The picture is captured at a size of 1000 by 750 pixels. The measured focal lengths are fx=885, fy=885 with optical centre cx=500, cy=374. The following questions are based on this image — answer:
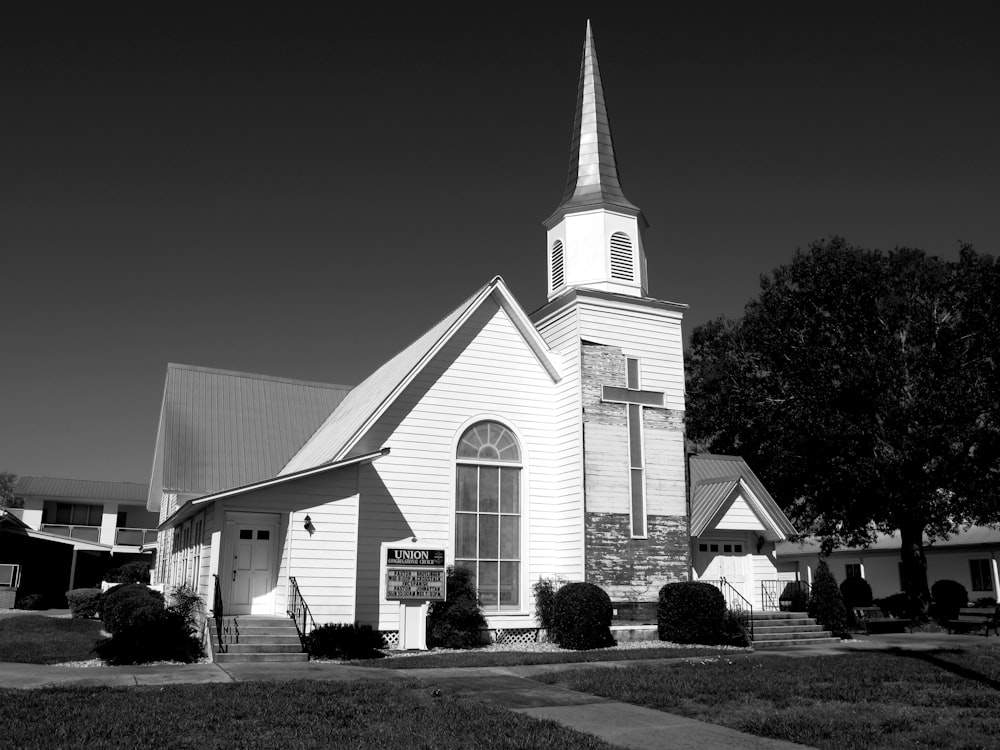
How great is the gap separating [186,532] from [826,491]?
79.3 ft

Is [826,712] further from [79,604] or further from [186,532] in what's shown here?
[79,604]

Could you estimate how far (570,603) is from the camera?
2100cm

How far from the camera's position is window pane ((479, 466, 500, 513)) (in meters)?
23.1

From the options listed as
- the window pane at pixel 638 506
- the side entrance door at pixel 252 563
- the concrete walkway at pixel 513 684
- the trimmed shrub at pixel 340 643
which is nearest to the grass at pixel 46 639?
the concrete walkway at pixel 513 684

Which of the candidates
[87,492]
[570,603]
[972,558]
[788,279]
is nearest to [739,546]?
[570,603]

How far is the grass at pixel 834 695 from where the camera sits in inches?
404

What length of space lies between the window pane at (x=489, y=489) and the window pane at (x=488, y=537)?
0.26 meters

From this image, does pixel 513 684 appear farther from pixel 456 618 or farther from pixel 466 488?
pixel 466 488

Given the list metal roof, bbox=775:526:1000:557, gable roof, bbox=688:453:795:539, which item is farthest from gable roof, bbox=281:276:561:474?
metal roof, bbox=775:526:1000:557

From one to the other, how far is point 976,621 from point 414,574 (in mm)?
24147

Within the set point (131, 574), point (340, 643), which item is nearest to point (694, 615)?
point (340, 643)

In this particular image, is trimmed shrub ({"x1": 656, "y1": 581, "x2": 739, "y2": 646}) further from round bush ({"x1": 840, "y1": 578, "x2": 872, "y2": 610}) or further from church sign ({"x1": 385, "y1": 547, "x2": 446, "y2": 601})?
round bush ({"x1": 840, "y1": 578, "x2": 872, "y2": 610})

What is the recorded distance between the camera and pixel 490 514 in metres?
23.1

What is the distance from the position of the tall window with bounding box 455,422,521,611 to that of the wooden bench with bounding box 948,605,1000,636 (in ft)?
50.0
